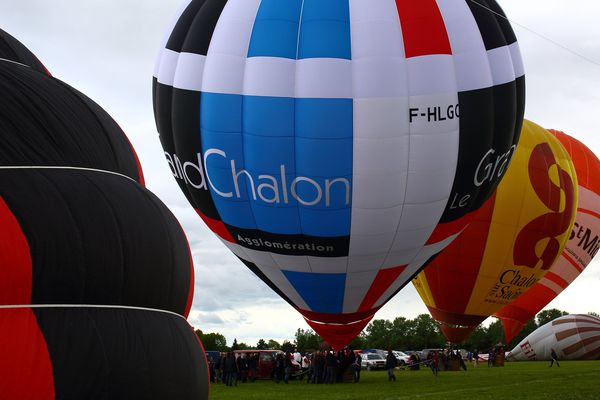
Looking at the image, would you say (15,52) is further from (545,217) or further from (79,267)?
(545,217)

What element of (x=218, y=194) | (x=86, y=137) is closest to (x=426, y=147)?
(x=218, y=194)

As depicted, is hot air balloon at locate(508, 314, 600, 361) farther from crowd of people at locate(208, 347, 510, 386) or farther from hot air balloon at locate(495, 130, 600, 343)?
crowd of people at locate(208, 347, 510, 386)

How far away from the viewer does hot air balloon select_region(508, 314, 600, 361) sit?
37000 mm

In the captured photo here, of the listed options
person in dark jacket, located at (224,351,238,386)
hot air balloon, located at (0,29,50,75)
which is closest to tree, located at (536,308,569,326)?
person in dark jacket, located at (224,351,238,386)

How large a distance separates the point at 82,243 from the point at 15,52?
8.81 ft

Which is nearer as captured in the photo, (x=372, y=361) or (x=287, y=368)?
(x=287, y=368)

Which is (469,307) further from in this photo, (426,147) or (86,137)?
(86,137)

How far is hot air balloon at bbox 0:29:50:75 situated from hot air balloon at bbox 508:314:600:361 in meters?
33.6

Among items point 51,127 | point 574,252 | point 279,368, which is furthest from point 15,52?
point 574,252

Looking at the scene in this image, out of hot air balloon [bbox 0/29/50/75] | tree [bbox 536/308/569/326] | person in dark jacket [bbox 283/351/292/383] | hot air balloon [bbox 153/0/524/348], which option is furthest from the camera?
tree [bbox 536/308/569/326]

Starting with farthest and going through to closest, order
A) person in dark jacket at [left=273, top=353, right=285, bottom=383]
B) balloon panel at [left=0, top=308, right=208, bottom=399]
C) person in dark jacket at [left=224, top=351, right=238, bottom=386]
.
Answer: person in dark jacket at [left=273, top=353, right=285, bottom=383] < person in dark jacket at [left=224, top=351, right=238, bottom=386] < balloon panel at [left=0, top=308, right=208, bottom=399]

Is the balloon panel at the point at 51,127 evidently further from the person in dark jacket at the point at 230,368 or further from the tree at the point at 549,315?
the tree at the point at 549,315

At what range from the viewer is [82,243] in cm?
562

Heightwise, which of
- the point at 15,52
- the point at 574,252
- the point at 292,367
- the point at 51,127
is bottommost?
the point at 51,127
